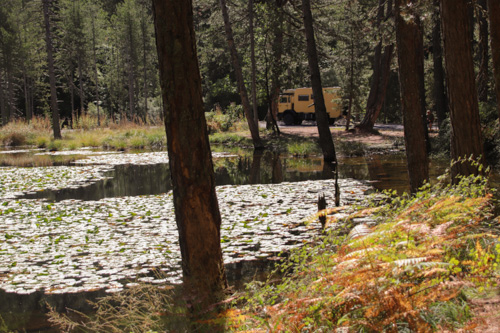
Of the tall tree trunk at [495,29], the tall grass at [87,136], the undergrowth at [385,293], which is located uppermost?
the tall tree trunk at [495,29]

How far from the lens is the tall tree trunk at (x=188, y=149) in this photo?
14.1 ft

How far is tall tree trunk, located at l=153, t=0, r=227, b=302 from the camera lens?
4.31 metres

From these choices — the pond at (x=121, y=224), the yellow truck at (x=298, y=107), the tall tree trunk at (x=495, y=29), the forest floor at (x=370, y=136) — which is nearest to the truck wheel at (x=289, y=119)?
the yellow truck at (x=298, y=107)

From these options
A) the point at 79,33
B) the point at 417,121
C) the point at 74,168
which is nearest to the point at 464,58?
the point at 417,121

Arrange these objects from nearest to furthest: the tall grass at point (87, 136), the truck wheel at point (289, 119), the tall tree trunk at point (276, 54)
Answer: the tall tree trunk at point (276, 54) < the tall grass at point (87, 136) < the truck wheel at point (289, 119)

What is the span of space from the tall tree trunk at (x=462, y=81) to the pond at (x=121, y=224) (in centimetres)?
259

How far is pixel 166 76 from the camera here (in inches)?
172

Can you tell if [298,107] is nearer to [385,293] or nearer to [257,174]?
[257,174]

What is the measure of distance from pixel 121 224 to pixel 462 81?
20.1 ft

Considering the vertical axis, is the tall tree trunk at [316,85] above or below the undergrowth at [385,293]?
above

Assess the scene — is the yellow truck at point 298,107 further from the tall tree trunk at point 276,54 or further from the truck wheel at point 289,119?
the tall tree trunk at point 276,54

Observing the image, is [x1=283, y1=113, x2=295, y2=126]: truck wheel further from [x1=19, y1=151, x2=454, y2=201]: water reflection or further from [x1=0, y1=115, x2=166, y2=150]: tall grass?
[x1=19, y1=151, x2=454, y2=201]: water reflection

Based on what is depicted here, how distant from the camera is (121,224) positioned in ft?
30.1

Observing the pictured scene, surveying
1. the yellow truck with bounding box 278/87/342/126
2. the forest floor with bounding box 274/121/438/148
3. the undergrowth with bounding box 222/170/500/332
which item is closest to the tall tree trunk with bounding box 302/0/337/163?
the forest floor with bounding box 274/121/438/148
